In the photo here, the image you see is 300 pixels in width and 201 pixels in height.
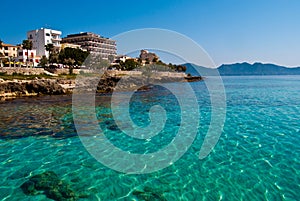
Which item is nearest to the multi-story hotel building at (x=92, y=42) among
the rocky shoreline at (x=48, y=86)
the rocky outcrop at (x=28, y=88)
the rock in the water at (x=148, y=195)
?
the rocky shoreline at (x=48, y=86)

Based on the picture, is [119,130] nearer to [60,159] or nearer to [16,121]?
[60,159]

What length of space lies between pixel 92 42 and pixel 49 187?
435ft

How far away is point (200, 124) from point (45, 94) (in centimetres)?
3715

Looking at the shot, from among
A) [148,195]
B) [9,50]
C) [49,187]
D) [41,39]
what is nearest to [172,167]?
[148,195]

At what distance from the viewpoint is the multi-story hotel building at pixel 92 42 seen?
131 m

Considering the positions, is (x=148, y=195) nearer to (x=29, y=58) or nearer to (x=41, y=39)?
(x=29, y=58)

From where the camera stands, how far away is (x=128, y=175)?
946 cm

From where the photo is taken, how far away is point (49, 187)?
8.34 metres

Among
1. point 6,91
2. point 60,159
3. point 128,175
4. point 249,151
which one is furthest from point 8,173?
point 6,91

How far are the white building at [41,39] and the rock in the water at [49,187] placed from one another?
340 feet

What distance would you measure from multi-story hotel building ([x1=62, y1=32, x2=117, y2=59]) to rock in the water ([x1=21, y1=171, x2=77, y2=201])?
4866 inches

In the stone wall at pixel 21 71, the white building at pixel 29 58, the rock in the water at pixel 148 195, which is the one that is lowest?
the rock in the water at pixel 148 195

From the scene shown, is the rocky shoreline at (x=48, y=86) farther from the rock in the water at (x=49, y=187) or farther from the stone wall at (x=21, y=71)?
the rock in the water at (x=49, y=187)

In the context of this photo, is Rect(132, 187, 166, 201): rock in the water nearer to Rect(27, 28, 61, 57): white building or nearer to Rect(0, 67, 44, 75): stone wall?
Rect(0, 67, 44, 75): stone wall
